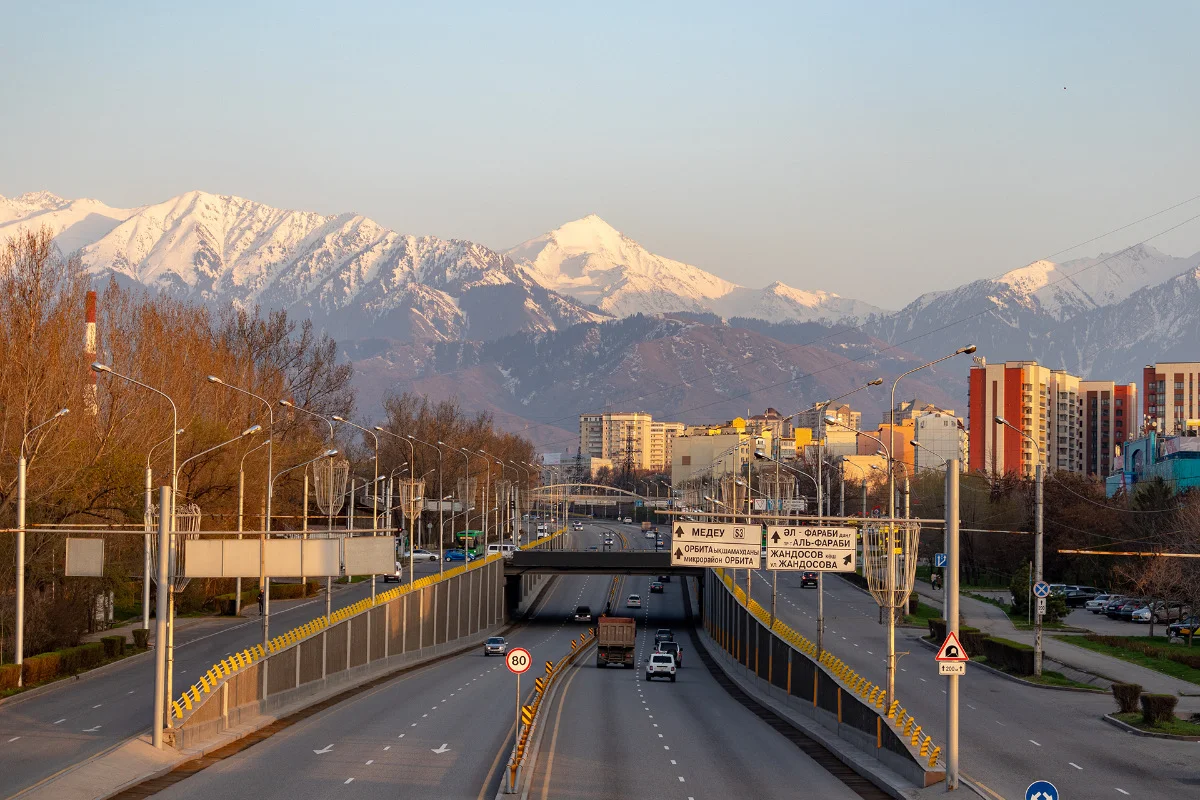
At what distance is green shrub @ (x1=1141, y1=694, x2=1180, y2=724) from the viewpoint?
43.2 meters

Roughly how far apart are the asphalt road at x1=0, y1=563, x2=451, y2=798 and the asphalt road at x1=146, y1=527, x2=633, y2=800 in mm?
4307

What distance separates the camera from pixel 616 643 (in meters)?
82.5

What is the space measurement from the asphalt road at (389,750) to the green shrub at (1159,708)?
20528mm

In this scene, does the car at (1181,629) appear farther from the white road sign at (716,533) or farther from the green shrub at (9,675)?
the green shrub at (9,675)

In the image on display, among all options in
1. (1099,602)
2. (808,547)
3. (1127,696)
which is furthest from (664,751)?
(1099,602)

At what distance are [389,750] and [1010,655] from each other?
34653 mm

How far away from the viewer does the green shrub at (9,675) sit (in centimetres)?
4906

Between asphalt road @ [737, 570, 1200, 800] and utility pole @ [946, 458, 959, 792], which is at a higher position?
utility pole @ [946, 458, 959, 792]

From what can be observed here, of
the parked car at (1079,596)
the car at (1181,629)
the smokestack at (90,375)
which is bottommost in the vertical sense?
the parked car at (1079,596)

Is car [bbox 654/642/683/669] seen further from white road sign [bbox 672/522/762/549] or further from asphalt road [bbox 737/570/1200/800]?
white road sign [bbox 672/522/762/549]

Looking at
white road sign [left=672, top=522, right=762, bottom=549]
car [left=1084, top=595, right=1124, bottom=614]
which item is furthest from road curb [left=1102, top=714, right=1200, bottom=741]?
car [left=1084, top=595, right=1124, bottom=614]

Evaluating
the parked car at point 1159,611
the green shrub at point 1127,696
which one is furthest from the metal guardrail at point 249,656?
the parked car at point 1159,611

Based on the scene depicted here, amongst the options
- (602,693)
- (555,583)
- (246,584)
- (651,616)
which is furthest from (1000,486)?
(602,693)

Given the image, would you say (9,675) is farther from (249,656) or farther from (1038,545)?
(1038,545)
